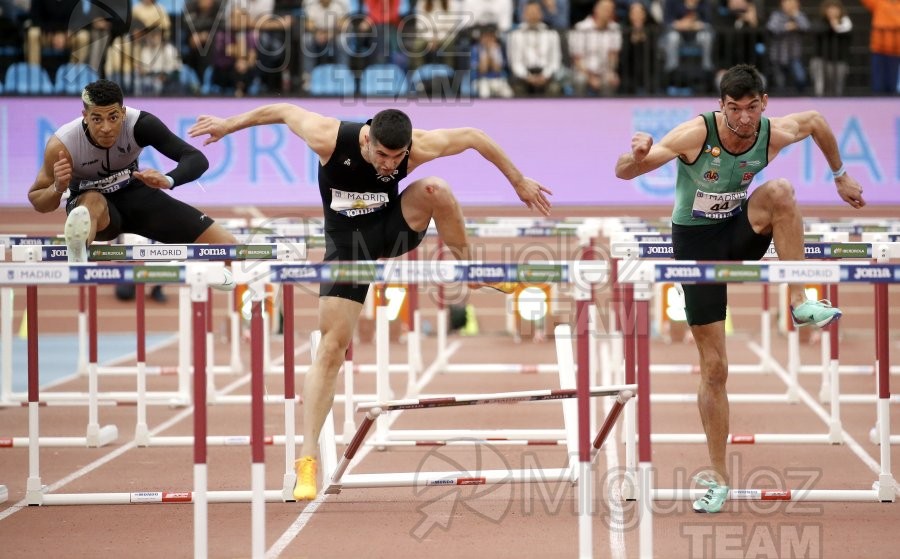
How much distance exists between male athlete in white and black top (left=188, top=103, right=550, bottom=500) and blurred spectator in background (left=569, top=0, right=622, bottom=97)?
10.9 metres

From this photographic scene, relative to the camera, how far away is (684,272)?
492cm

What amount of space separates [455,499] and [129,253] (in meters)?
2.44

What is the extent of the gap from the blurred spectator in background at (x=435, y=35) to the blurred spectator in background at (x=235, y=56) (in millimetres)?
2341

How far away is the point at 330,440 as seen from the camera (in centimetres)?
705

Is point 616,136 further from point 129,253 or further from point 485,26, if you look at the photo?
point 129,253

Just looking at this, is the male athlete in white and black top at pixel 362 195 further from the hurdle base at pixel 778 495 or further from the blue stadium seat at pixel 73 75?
the blue stadium seat at pixel 73 75

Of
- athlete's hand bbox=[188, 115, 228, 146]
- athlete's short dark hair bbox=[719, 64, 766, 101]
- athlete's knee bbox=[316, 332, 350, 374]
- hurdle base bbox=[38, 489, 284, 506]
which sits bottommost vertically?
hurdle base bbox=[38, 489, 284, 506]

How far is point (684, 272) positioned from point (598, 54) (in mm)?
12424

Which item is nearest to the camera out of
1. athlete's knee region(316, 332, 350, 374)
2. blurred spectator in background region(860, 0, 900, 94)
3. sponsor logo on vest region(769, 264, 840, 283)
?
sponsor logo on vest region(769, 264, 840, 283)

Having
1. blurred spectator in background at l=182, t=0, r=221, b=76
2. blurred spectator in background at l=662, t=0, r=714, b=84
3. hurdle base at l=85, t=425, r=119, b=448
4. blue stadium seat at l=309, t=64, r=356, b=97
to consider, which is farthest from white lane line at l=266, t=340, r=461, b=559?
blurred spectator in background at l=662, t=0, r=714, b=84

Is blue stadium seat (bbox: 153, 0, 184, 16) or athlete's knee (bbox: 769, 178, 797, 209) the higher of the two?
blue stadium seat (bbox: 153, 0, 184, 16)

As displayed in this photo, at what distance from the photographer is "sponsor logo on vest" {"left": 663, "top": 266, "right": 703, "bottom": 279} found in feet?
16.1

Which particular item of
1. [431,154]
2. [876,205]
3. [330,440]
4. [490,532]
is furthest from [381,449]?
[876,205]

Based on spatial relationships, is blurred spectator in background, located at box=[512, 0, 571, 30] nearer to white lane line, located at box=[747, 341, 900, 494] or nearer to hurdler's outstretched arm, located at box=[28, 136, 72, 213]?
white lane line, located at box=[747, 341, 900, 494]
